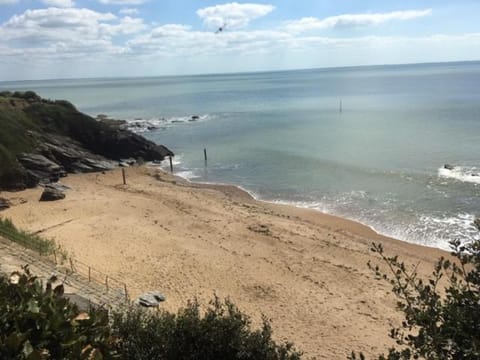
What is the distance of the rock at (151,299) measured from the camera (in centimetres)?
1499

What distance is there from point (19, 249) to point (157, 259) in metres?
6.07

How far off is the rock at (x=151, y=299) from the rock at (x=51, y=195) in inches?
702

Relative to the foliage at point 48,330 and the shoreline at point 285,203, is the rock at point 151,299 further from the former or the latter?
the shoreline at point 285,203

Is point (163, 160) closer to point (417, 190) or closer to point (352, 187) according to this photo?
point (352, 187)

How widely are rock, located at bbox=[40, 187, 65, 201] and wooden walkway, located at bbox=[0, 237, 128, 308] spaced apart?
1458cm

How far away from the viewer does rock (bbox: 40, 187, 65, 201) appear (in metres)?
30.8

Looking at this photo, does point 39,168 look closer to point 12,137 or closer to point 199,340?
point 12,137

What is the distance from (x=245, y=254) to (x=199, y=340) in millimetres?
14086

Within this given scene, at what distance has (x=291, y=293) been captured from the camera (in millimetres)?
17609

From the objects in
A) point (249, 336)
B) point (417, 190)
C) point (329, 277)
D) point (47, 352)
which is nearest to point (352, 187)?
point (417, 190)

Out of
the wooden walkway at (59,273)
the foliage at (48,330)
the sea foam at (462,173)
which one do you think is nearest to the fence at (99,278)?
the wooden walkway at (59,273)

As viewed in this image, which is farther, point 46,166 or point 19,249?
point 46,166

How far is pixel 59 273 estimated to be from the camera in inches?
587

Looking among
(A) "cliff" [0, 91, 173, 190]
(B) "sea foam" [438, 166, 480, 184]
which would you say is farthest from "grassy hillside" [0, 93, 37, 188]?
(B) "sea foam" [438, 166, 480, 184]
